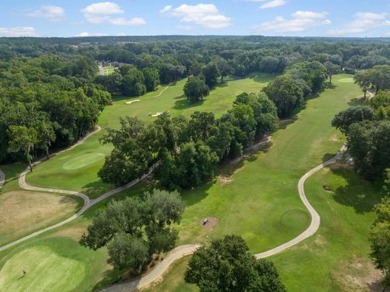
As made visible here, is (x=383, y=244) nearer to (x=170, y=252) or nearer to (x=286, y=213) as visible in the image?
(x=286, y=213)

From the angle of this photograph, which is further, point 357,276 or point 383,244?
point 357,276

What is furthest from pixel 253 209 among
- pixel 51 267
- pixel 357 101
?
pixel 357 101

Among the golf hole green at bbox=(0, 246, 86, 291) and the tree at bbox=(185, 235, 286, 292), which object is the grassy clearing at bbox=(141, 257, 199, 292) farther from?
the golf hole green at bbox=(0, 246, 86, 291)

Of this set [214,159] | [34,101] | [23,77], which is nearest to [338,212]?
[214,159]

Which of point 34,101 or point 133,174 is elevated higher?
point 34,101

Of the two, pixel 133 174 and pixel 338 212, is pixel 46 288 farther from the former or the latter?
pixel 338 212

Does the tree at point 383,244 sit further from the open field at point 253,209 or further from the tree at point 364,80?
the tree at point 364,80
